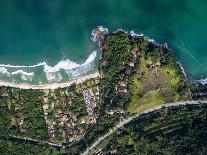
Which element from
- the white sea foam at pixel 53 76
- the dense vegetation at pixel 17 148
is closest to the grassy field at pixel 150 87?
the white sea foam at pixel 53 76

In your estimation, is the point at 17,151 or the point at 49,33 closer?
the point at 17,151

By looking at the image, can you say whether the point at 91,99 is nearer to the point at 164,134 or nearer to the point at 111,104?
the point at 111,104

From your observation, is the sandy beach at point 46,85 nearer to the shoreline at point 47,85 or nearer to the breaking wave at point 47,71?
the shoreline at point 47,85

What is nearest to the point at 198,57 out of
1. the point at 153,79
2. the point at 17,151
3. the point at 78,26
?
the point at 153,79

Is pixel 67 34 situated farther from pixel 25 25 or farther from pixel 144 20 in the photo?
pixel 144 20

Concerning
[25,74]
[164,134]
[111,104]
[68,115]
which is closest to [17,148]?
[68,115]

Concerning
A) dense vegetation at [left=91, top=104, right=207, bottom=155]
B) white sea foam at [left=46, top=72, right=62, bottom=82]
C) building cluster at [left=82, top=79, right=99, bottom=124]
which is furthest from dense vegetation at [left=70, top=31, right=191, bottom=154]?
white sea foam at [left=46, top=72, right=62, bottom=82]
